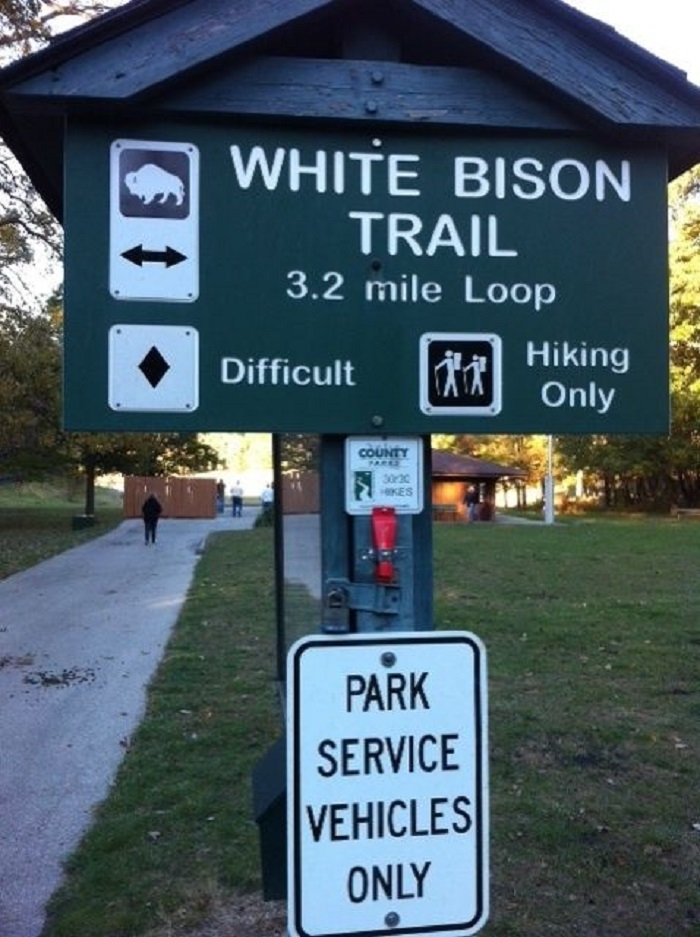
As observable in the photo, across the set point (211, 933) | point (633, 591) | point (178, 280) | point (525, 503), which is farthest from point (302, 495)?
point (525, 503)

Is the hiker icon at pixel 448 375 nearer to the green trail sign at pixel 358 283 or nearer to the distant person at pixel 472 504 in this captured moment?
the green trail sign at pixel 358 283

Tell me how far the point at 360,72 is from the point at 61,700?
680 centimetres

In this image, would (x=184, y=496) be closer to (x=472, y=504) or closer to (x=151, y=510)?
(x=472, y=504)

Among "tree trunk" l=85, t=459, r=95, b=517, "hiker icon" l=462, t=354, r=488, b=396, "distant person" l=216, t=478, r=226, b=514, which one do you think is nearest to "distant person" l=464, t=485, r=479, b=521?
"distant person" l=216, t=478, r=226, b=514

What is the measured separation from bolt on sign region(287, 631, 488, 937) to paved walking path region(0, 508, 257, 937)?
2571mm

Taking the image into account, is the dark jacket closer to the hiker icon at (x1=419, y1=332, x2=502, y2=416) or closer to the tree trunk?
the tree trunk

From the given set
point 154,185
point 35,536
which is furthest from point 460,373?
point 35,536

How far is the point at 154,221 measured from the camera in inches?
97.7

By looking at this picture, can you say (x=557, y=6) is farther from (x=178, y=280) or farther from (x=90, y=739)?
(x=90, y=739)

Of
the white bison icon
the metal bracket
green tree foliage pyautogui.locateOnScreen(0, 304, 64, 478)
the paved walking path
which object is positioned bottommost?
the paved walking path

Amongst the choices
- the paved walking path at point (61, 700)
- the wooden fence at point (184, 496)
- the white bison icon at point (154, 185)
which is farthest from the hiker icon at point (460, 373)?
the wooden fence at point (184, 496)

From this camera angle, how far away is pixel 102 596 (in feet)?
51.8

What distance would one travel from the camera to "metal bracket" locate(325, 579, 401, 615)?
2.43m

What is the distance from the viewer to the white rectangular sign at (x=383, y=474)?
2.46 meters
